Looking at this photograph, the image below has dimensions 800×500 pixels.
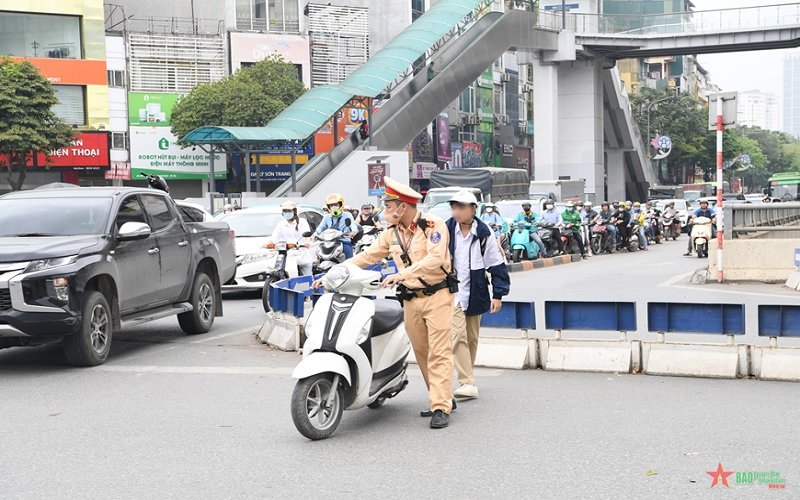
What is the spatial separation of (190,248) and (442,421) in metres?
5.75

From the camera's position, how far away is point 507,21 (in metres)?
46.2

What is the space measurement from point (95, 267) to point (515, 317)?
410 cm

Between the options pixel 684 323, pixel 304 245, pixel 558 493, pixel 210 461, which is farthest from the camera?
pixel 304 245

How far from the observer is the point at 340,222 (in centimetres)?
1391

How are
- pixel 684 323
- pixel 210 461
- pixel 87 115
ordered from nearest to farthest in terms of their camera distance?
pixel 210 461 < pixel 684 323 < pixel 87 115

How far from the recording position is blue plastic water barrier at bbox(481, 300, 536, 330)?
9.12m

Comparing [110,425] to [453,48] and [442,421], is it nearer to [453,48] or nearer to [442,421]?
[442,421]

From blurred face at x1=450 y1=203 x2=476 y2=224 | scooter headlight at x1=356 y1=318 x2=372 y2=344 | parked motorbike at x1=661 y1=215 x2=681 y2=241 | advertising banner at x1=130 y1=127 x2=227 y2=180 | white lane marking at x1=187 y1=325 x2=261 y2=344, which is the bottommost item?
parked motorbike at x1=661 y1=215 x2=681 y2=241

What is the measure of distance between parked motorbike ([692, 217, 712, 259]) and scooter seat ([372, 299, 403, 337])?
19981mm

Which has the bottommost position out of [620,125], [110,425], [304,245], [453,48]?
[110,425]

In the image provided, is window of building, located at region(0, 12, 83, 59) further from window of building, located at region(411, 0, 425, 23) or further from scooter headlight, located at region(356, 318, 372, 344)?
scooter headlight, located at region(356, 318, 372, 344)

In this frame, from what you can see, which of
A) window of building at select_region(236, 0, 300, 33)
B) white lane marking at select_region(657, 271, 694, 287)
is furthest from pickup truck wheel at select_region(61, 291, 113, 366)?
window of building at select_region(236, 0, 300, 33)

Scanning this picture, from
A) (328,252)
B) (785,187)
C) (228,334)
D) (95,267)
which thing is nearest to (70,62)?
(328,252)

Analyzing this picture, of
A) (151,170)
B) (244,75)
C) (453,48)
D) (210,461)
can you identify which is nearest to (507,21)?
(453,48)
